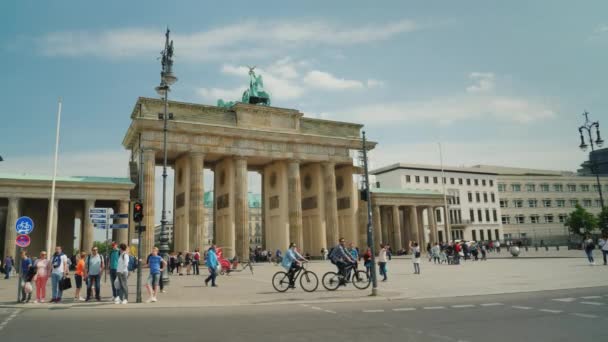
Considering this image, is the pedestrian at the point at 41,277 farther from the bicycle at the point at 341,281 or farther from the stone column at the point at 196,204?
the stone column at the point at 196,204

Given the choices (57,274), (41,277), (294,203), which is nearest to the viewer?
(57,274)

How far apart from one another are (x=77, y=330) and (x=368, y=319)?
667 centimetres

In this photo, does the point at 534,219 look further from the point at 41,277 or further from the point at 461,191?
the point at 41,277

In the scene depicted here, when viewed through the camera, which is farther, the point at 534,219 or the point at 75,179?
the point at 534,219

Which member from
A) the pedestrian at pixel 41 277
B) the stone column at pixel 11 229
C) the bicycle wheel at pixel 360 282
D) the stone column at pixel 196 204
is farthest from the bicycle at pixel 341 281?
the stone column at pixel 11 229

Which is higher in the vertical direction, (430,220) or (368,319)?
(430,220)

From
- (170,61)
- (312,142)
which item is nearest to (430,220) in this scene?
(312,142)

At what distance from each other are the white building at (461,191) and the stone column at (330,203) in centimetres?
3144

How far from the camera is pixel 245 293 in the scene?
16969mm

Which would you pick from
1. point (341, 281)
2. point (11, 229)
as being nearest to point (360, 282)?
point (341, 281)

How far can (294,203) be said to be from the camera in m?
49.6

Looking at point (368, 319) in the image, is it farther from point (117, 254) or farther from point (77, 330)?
point (117, 254)

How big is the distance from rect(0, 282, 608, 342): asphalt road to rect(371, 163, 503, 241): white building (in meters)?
69.3

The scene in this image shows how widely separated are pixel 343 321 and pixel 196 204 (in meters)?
36.0
